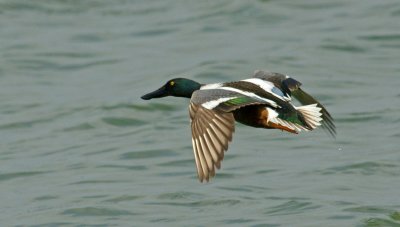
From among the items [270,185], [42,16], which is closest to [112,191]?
[270,185]

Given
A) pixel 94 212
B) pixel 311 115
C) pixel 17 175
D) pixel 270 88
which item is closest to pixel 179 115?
pixel 17 175

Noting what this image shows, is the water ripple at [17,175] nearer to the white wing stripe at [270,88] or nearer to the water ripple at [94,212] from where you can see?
the water ripple at [94,212]

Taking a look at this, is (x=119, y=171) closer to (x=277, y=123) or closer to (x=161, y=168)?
(x=161, y=168)

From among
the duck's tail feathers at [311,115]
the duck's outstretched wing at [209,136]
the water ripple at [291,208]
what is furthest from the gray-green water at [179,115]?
the duck's outstretched wing at [209,136]

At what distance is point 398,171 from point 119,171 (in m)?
2.61

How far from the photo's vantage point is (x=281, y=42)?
1573 centimetres

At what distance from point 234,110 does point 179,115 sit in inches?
190

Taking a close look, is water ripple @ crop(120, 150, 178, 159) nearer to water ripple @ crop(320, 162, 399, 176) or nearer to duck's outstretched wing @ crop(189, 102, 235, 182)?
water ripple @ crop(320, 162, 399, 176)

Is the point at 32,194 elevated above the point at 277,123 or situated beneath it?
situated beneath

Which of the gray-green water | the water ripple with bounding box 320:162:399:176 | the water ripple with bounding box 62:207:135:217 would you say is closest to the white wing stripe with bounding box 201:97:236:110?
the gray-green water

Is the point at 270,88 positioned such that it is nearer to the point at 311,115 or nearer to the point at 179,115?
the point at 311,115

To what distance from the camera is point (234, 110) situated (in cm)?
841

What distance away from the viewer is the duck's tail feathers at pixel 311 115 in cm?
851

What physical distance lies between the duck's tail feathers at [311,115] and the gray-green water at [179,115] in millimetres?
985
